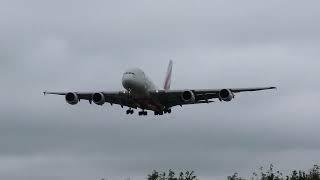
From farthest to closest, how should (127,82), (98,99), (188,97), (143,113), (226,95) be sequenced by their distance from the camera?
(143,113) → (98,99) → (188,97) → (226,95) → (127,82)

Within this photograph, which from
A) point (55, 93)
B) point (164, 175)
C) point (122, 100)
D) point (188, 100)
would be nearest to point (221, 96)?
point (188, 100)

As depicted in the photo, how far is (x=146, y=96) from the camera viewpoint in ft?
364

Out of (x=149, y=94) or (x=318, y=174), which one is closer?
(x=149, y=94)

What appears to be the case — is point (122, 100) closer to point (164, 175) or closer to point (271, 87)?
point (271, 87)

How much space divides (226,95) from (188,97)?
3.88 meters

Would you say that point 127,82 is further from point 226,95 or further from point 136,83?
point 226,95

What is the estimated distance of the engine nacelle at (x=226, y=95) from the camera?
111 m

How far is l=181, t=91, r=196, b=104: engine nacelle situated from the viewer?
111312 mm

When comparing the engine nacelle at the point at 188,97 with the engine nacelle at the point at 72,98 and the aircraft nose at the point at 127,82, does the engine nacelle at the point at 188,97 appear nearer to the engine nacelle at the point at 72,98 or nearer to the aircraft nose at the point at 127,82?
the aircraft nose at the point at 127,82

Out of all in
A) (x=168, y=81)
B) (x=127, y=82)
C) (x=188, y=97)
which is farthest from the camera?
(x=168, y=81)

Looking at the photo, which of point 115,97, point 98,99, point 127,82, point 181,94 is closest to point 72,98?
point 98,99

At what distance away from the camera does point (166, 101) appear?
113875 mm

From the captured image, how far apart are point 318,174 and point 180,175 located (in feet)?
53.9

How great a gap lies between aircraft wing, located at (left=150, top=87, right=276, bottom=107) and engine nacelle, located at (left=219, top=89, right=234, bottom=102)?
0.60m
